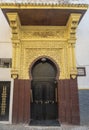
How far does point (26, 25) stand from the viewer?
955cm

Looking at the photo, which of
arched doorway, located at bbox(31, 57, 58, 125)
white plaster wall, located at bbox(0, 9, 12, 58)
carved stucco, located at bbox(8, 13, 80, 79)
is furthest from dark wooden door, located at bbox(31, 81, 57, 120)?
white plaster wall, located at bbox(0, 9, 12, 58)

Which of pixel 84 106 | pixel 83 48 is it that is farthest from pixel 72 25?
pixel 84 106

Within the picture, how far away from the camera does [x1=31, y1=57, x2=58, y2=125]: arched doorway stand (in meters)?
9.06

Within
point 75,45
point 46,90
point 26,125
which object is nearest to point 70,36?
point 75,45

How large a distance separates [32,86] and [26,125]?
177 cm

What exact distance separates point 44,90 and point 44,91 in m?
0.04

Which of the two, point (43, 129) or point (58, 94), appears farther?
point (58, 94)

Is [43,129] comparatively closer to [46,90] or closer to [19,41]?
[46,90]

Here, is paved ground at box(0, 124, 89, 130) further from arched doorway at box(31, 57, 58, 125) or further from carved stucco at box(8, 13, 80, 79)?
carved stucco at box(8, 13, 80, 79)

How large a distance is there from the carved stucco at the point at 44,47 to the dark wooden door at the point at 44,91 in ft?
1.30

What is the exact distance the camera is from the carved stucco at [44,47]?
→ 9.16m

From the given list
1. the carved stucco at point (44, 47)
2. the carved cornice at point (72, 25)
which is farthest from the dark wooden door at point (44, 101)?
the carved cornice at point (72, 25)

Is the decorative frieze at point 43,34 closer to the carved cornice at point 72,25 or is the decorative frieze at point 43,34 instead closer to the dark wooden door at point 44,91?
the carved cornice at point 72,25

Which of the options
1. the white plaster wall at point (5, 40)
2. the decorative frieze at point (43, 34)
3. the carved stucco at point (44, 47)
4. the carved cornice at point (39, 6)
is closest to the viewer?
the carved cornice at point (39, 6)
